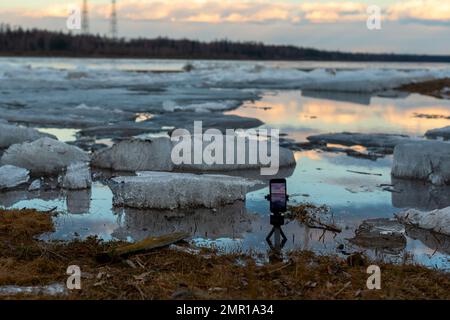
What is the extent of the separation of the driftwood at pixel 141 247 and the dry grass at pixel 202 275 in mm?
59

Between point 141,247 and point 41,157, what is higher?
point 41,157

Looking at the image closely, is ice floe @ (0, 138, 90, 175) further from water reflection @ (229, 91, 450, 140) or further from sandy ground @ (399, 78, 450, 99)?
sandy ground @ (399, 78, 450, 99)

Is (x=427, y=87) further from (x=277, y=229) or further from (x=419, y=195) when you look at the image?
(x=277, y=229)

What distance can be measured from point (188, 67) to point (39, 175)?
48.4m

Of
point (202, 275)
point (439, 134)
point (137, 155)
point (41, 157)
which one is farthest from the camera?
point (439, 134)

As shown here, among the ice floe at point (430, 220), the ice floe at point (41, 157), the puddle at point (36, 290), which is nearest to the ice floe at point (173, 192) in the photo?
the ice floe at point (430, 220)

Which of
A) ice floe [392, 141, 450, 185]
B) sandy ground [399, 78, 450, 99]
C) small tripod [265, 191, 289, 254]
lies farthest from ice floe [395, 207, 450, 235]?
sandy ground [399, 78, 450, 99]

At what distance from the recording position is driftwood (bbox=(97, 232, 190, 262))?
418 centimetres

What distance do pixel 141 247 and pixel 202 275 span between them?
2.12 feet

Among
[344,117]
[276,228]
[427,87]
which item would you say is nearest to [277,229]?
[276,228]

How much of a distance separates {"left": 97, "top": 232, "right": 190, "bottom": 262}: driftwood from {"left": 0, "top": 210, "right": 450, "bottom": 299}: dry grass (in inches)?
2.3

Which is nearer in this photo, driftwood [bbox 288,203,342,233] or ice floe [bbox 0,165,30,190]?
driftwood [bbox 288,203,342,233]

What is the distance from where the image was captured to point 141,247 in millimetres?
4316

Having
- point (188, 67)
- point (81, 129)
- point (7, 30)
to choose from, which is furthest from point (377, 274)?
point (7, 30)
